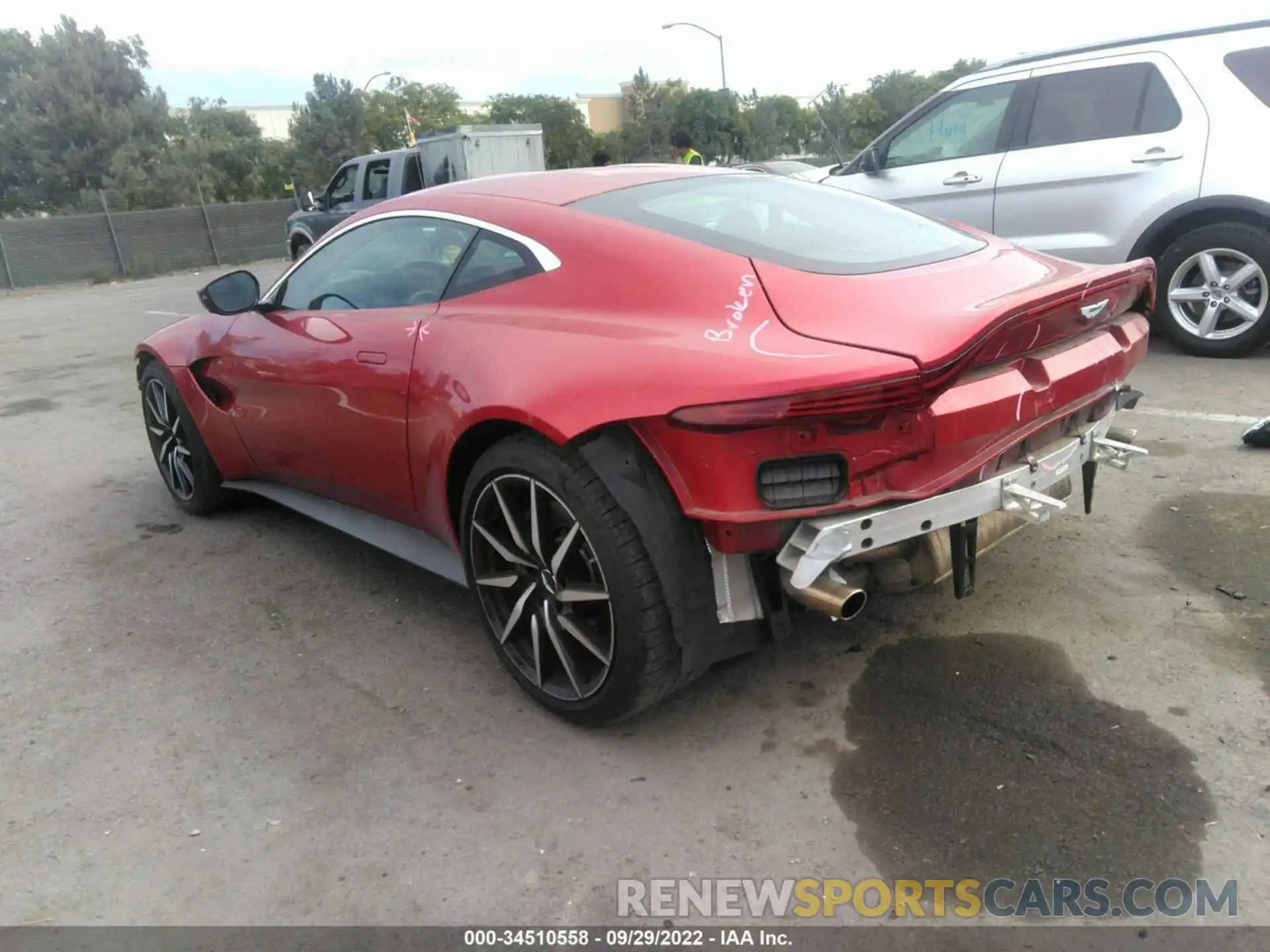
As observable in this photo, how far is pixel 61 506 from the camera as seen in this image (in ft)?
17.3

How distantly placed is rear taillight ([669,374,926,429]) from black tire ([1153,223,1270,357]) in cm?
460

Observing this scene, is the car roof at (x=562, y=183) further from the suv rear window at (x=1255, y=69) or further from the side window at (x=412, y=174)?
the side window at (x=412, y=174)

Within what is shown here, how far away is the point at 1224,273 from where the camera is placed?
6.21 meters

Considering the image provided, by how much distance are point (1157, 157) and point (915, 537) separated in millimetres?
4989

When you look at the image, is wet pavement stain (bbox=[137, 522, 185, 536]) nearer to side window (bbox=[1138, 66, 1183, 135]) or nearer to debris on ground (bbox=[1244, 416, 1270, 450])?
debris on ground (bbox=[1244, 416, 1270, 450])

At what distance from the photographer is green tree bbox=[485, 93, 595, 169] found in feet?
203

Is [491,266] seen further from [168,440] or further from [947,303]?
[168,440]

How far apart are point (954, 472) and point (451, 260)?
1.78m

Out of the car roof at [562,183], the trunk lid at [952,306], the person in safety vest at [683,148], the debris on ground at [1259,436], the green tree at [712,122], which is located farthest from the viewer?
the green tree at [712,122]

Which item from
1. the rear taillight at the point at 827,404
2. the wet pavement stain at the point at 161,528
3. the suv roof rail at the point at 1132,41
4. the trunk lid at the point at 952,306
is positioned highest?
the suv roof rail at the point at 1132,41

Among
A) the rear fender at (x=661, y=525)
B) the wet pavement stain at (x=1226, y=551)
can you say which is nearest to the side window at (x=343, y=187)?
the wet pavement stain at (x=1226, y=551)

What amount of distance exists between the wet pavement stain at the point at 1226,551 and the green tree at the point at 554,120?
55.6 metres

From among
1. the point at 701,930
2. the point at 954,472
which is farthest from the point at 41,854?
the point at 954,472

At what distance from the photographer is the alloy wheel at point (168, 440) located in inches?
189
